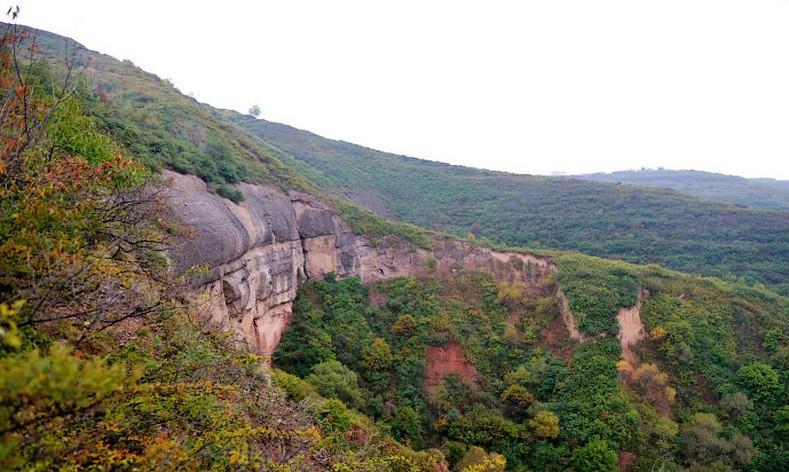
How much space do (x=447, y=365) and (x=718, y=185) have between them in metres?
102

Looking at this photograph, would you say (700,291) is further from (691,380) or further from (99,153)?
(99,153)

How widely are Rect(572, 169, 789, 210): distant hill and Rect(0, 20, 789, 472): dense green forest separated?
3695cm

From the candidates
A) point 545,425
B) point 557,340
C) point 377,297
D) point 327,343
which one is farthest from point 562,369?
point 327,343

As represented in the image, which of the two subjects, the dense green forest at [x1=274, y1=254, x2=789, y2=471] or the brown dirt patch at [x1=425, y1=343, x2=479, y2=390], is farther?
the brown dirt patch at [x1=425, y1=343, x2=479, y2=390]

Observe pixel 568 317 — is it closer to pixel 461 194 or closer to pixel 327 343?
pixel 327 343

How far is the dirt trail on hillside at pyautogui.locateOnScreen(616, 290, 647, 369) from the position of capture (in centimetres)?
2580

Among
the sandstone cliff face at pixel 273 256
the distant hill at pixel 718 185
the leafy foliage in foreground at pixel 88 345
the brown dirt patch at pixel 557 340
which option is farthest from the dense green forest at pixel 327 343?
the distant hill at pixel 718 185

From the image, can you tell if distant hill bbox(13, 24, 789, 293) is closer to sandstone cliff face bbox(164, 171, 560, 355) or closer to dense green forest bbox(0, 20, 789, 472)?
dense green forest bbox(0, 20, 789, 472)

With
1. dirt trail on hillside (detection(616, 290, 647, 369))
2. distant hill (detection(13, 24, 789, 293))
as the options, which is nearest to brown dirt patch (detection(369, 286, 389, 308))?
distant hill (detection(13, 24, 789, 293))

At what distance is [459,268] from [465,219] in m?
21.4

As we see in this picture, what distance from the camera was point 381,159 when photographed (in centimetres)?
7931

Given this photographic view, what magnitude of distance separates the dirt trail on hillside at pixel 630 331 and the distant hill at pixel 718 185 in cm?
4262

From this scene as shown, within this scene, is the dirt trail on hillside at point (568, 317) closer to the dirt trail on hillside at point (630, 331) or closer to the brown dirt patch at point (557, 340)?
the brown dirt patch at point (557, 340)

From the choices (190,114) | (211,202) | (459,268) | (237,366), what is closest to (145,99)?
(190,114)
